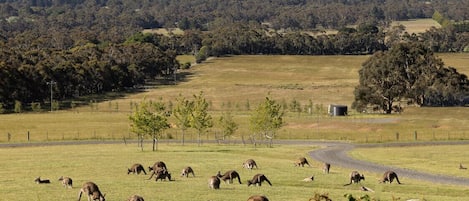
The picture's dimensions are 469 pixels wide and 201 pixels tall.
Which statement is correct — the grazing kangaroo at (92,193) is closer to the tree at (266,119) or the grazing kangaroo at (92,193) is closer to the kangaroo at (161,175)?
the kangaroo at (161,175)

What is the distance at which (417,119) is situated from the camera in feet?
357

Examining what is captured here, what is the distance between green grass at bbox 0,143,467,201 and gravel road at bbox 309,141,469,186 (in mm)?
2100

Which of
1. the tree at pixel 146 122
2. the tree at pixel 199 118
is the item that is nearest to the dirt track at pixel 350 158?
the tree at pixel 199 118

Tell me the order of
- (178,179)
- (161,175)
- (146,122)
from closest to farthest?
1. (161,175)
2. (178,179)
3. (146,122)

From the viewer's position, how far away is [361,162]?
2494 inches

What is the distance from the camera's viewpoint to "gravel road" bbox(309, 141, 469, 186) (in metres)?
50.7

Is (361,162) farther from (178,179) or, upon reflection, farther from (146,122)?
(178,179)

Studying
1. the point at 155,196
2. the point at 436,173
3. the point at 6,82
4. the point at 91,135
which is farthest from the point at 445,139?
the point at 6,82

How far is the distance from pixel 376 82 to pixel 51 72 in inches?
2837

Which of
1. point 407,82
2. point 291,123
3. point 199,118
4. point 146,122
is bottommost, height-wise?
point 291,123

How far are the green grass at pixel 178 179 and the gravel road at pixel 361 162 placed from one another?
6.89 feet

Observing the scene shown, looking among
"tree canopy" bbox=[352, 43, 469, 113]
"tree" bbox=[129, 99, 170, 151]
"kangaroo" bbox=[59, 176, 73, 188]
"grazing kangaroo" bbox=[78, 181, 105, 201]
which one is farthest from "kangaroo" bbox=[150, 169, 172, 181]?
"tree canopy" bbox=[352, 43, 469, 113]

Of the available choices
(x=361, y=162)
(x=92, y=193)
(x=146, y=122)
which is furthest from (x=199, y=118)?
(x=92, y=193)

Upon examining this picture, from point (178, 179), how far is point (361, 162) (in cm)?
2409
